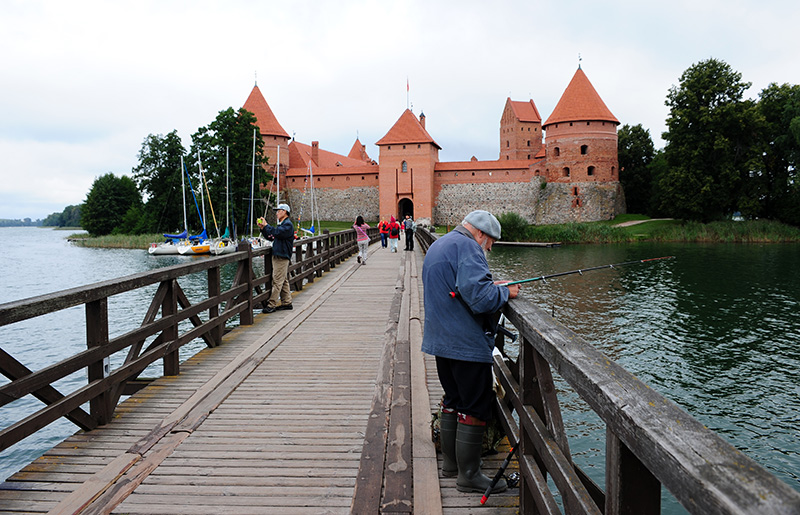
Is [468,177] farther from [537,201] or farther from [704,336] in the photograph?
[704,336]

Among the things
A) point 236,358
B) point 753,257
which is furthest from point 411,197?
point 236,358

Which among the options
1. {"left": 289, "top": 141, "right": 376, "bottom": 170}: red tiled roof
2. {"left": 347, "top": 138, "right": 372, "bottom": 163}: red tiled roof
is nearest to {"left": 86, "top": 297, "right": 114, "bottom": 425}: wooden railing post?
{"left": 289, "top": 141, "right": 376, "bottom": 170}: red tiled roof

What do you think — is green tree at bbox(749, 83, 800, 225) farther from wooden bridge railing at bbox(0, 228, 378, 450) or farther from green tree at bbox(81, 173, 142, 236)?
green tree at bbox(81, 173, 142, 236)

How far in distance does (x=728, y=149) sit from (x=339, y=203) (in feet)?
104

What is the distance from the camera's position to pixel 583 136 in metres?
45.8

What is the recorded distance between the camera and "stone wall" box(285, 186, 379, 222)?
2031 inches

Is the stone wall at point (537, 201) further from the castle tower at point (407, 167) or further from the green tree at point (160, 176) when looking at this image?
the green tree at point (160, 176)

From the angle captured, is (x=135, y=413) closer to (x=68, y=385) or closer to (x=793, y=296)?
(x=68, y=385)

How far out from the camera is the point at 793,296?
15797 mm

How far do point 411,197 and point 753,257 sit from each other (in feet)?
92.0

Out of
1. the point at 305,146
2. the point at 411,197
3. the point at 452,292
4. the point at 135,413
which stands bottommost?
the point at 135,413

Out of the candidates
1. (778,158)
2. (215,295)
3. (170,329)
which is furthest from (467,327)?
(778,158)

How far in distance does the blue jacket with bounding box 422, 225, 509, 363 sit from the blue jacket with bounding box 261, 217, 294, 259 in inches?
186

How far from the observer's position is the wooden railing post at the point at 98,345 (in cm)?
343
